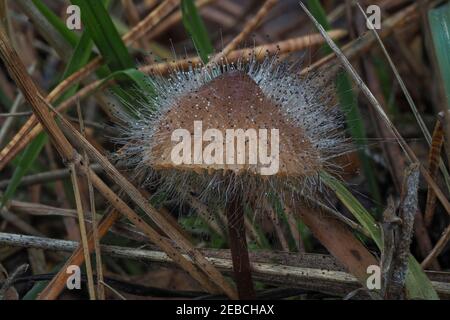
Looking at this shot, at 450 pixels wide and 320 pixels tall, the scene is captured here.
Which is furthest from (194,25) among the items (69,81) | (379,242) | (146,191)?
(379,242)

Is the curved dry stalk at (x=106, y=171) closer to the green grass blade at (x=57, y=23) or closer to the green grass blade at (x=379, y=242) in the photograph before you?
the green grass blade at (x=379, y=242)

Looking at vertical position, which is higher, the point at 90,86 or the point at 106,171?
the point at 90,86

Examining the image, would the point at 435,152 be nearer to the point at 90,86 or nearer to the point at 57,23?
the point at 90,86

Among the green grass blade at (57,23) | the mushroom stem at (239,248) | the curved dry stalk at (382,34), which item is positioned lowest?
the mushroom stem at (239,248)

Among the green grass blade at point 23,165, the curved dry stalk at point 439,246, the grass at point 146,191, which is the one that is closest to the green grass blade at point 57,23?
the grass at point 146,191

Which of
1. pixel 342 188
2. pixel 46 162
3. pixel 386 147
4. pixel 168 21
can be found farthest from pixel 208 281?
pixel 168 21

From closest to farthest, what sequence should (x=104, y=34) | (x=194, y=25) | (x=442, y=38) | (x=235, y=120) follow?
(x=235, y=120), (x=442, y=38), (x=104, y=34), (x=194, y=25)
